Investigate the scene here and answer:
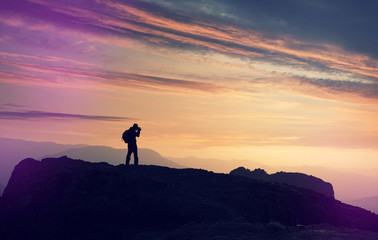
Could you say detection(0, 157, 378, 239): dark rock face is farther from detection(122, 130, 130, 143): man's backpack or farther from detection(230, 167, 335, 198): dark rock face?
detection(230, 167, 335, 198): dark rock face

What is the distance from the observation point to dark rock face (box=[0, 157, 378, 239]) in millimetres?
20109

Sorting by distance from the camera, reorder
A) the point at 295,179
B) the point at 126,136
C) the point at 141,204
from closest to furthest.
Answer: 1. the point at 141,204
2. the point at 126,136
3. the point at 295,179

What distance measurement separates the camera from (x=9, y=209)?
75.0 feet

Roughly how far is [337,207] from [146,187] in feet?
38.2

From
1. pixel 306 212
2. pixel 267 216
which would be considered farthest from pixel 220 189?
pixel 306 212

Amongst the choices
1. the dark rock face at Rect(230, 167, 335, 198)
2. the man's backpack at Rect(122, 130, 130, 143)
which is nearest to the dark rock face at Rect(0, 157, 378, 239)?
the man's backpack at Rect(122, 130, 130, 143)

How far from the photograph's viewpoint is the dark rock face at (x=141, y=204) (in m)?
20.1

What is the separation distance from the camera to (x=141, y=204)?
68.7 ft

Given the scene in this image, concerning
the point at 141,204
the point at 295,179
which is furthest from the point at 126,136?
the point at 295,179

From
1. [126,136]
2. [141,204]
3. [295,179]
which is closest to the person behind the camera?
[141,204]

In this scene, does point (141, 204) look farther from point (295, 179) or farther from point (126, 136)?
point (295, 179)

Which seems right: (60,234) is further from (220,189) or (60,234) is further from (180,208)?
(220,189)

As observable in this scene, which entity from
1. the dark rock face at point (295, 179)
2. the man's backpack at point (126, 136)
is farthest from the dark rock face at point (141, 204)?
the dark rock face at point (295, 179)

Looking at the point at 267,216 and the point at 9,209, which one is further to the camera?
the point at 9,209
